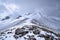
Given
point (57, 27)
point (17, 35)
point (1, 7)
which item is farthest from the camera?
point (1, 7)

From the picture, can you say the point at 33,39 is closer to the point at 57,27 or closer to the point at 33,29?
the point at 33,29

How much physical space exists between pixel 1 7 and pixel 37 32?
57.1 feet

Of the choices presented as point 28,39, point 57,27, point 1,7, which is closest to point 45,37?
point 28,39

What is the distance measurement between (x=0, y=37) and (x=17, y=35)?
1499 mm

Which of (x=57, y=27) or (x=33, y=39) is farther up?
(x=57, y=27)

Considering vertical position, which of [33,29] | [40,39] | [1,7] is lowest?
[40,39]

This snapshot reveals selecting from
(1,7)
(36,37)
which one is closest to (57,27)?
(36,37)

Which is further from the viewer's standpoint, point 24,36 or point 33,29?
point 33,29

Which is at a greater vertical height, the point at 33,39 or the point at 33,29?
the point at 33,29

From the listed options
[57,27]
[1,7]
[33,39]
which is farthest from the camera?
[1,7]

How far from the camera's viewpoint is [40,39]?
12.0m

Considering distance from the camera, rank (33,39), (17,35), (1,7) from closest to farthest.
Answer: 1. (33,39)
2. (17,35)
3. (1,7)

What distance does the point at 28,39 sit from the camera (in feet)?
39.2

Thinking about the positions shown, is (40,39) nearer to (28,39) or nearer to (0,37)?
(28,39)
